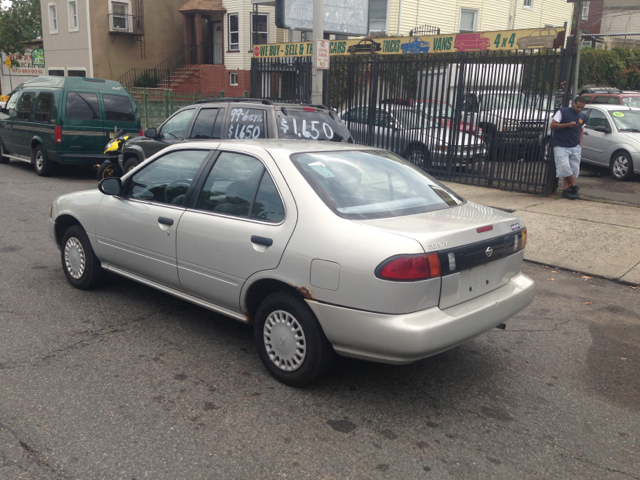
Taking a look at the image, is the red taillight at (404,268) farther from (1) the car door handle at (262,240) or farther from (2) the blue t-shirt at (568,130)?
(2) the blue t-shirt at (568,130)

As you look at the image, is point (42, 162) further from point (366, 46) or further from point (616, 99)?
point (616, 99)

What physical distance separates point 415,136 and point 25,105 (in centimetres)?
863

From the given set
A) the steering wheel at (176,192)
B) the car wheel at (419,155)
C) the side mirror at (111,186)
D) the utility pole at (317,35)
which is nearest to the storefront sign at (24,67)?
the car wheel at (419,155)

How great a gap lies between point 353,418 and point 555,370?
1668mm

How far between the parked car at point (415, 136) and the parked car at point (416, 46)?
548 centimetres

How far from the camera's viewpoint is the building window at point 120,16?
30.6m

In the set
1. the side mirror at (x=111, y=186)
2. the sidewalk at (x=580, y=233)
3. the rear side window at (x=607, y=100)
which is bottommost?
the sidewalk at (x=580, y=233)

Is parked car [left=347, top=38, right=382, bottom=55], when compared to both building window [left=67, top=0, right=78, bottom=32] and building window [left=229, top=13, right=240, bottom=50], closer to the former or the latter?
building window [left=229, top=13, right=240, bottom=50]

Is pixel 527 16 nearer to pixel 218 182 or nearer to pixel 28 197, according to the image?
pixel 28 197

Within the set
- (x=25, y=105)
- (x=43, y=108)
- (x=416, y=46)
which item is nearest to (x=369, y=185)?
(x=43, y=108)

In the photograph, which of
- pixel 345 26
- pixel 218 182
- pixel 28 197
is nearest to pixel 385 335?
pixel 218 182

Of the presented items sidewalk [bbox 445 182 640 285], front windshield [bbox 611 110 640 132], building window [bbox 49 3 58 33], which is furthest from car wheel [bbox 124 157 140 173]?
building window [bbox 49 3 58 33]

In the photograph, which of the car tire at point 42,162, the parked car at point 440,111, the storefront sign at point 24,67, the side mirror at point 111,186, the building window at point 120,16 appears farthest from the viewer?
the storefront sign at point 24,67

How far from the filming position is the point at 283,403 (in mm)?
3740
